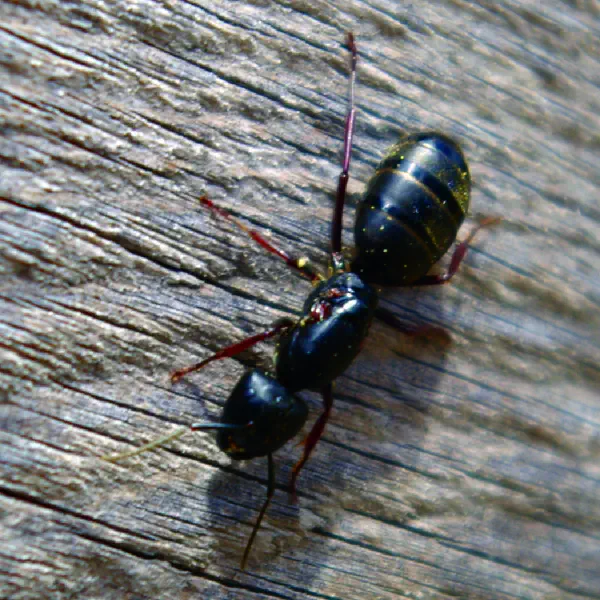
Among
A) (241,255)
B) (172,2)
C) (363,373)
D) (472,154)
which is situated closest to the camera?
(172,2)

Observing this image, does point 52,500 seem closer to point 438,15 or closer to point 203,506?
point 203,506

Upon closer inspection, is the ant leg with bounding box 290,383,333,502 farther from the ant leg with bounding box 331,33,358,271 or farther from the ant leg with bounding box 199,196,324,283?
the ant leg with bounding box 331,33,358,271

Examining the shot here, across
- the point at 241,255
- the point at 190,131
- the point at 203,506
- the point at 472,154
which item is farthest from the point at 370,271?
the point at 203,506

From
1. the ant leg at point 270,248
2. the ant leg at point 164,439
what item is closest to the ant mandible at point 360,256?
the ant leg at point 270,248

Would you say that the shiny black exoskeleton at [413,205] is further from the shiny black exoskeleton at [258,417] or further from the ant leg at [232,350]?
the shiny black exoskeleton at [258,417]

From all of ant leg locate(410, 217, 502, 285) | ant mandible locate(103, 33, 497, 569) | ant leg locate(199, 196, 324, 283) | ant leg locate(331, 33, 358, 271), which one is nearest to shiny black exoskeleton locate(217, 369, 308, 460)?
ant mandible locate(103, 33, 497, 569)

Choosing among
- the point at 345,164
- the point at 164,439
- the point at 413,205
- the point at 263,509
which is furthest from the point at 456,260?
the point at 164,439

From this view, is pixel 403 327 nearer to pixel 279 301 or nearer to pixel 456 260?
pixel 456 260
